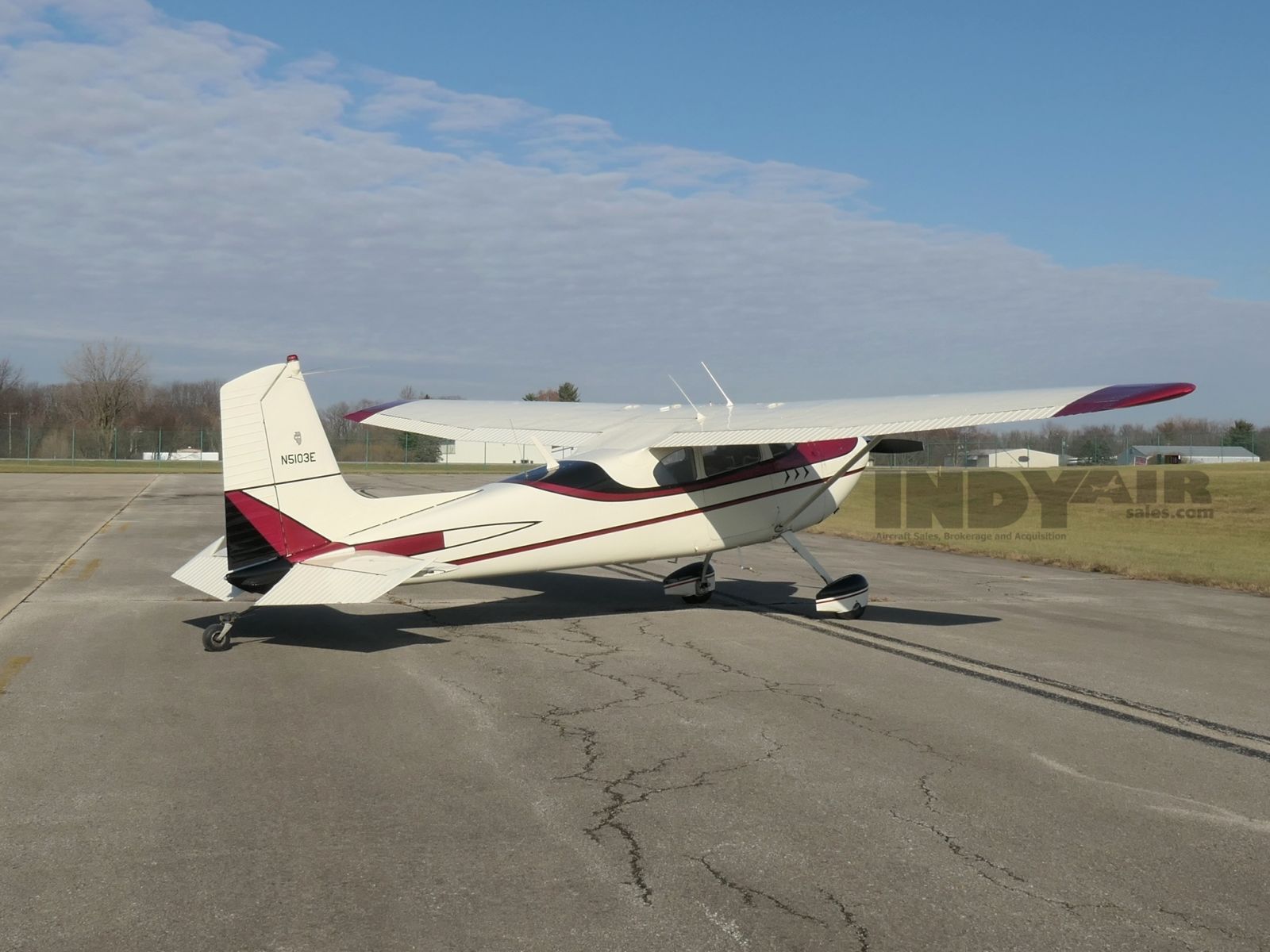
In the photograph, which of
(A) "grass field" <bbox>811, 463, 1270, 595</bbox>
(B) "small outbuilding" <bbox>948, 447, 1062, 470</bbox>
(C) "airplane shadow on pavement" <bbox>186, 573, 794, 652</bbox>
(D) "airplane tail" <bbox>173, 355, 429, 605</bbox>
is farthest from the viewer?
(B) "small outbuilding" <bbox>948, 447, 1062, 470</bbox>

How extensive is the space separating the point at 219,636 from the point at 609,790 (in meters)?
5.07

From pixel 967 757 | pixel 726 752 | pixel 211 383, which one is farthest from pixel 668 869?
pixel 211 383

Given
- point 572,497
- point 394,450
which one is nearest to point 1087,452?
point 394,450

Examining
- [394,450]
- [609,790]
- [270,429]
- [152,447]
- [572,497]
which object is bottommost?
[609,790]

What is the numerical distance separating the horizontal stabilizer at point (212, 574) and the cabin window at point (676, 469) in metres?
4.37

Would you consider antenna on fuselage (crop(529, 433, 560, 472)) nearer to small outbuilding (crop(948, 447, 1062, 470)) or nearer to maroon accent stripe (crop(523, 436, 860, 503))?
maroon accent stripe (crop(523, 436, 860, 503))

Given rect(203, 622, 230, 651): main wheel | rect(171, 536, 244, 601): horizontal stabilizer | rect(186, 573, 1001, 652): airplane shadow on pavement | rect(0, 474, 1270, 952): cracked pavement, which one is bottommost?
rect(0, 474, 1270, 952): cracked pavement

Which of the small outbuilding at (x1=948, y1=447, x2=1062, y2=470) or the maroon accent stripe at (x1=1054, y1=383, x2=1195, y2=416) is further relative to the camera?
the small outbuilding at (x1=948, y1=447, x2=1062, y2=470)

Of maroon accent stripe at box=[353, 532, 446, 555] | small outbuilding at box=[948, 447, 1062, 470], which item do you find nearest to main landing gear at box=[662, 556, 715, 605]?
maroon accent stripe at box=[353, 532, 446, 555]

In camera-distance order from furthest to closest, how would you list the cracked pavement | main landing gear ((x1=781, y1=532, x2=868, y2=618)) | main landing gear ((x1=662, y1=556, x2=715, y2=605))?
1. main landing gear ((x1=662, y1=556, x2=715, y2=605))
2. main landing gear ((x1=781, y1=532, x2=868, y2=618))
3. the cracked pavement

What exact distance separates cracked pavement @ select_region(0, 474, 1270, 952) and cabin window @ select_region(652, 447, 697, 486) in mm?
1590

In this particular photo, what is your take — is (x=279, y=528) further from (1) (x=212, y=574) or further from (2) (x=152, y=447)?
(2) (x=152, y=447)

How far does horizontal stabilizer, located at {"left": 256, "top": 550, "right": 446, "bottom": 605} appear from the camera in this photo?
8.65 m

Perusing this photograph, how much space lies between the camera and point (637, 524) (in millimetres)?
11336
